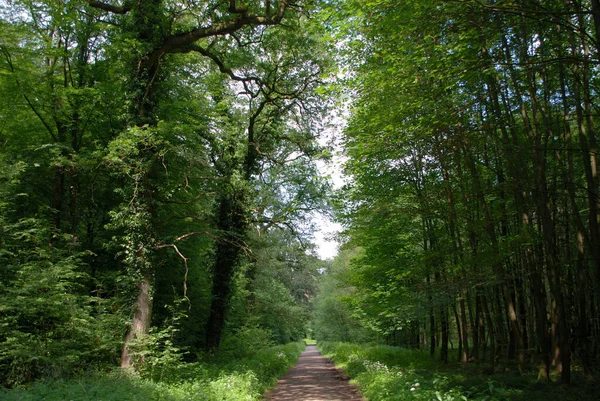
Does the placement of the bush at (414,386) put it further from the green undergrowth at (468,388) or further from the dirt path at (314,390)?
the dirt path at (314,390)

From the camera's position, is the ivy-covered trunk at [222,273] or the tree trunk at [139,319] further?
the ivy-covered trunk at [222,273]

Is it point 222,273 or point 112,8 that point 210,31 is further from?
point 222,273

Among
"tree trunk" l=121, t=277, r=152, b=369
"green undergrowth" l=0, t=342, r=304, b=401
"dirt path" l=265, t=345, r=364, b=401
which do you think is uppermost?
"tree trunk" l=121, t=277, r=152, b=369

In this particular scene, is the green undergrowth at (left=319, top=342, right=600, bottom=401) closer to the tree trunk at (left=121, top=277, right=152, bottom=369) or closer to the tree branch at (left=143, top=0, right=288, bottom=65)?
the tree trunk at (left=121, top=277, right=152, bottom=369)

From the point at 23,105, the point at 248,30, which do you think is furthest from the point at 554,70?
the point at 23,105

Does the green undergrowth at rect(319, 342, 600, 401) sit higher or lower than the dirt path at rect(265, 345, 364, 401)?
higher

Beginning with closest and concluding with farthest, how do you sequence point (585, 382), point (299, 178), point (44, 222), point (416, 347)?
point (585, 382), point (44, 222), point (299, 178), point (416, 347)

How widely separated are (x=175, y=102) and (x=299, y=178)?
688cm

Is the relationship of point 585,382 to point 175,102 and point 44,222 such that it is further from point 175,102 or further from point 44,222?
point 44,222

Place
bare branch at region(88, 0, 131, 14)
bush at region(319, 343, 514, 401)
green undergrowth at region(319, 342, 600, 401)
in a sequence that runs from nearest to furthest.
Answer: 1. bush at region(319, 343, 514, 401)
2. green undergrowth at region(319, 342, 600, 401)
3. bare branch at region(88, 0, 131, 14)

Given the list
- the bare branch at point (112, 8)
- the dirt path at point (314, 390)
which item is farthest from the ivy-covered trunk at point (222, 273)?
the bare branch at point (112, 8)

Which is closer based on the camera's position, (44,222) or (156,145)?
(156,145)

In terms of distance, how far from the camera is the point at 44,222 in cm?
1085

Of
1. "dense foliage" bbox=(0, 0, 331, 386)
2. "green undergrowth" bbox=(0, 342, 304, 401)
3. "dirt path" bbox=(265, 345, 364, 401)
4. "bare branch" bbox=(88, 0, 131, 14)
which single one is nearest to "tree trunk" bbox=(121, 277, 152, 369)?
"dense foliage" bbox=(0, 0, 331, 386)
